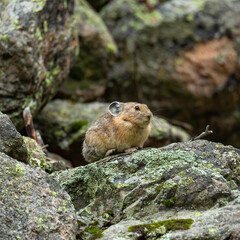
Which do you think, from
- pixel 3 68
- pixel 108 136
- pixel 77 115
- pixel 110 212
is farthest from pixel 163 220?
pixel 77 115

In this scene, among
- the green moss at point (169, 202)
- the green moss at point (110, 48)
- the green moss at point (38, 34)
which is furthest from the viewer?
the green moss at point (110, 48)

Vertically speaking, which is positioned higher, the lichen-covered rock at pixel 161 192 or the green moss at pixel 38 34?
the green moss at pixel 38 34

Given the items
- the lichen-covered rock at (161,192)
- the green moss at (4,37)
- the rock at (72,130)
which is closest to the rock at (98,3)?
the rock at (72,130)

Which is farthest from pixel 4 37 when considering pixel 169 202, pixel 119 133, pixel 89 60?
pixel 169 202

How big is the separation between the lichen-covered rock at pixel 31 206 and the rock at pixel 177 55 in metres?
11.2

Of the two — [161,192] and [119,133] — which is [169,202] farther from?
[119,133]

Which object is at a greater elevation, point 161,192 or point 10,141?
point 10,141

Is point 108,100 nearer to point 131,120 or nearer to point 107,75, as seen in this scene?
point 107,75

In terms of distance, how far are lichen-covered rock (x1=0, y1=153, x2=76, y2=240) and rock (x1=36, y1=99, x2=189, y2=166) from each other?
21.0ft

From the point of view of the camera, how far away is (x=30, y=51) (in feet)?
34.0

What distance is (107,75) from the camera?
15.9m

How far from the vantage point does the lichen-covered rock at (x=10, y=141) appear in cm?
645

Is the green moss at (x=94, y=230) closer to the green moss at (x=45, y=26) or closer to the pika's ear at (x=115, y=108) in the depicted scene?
the pika's ear at (x=115, y=108)

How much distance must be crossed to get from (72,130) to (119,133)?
12.6 feet
